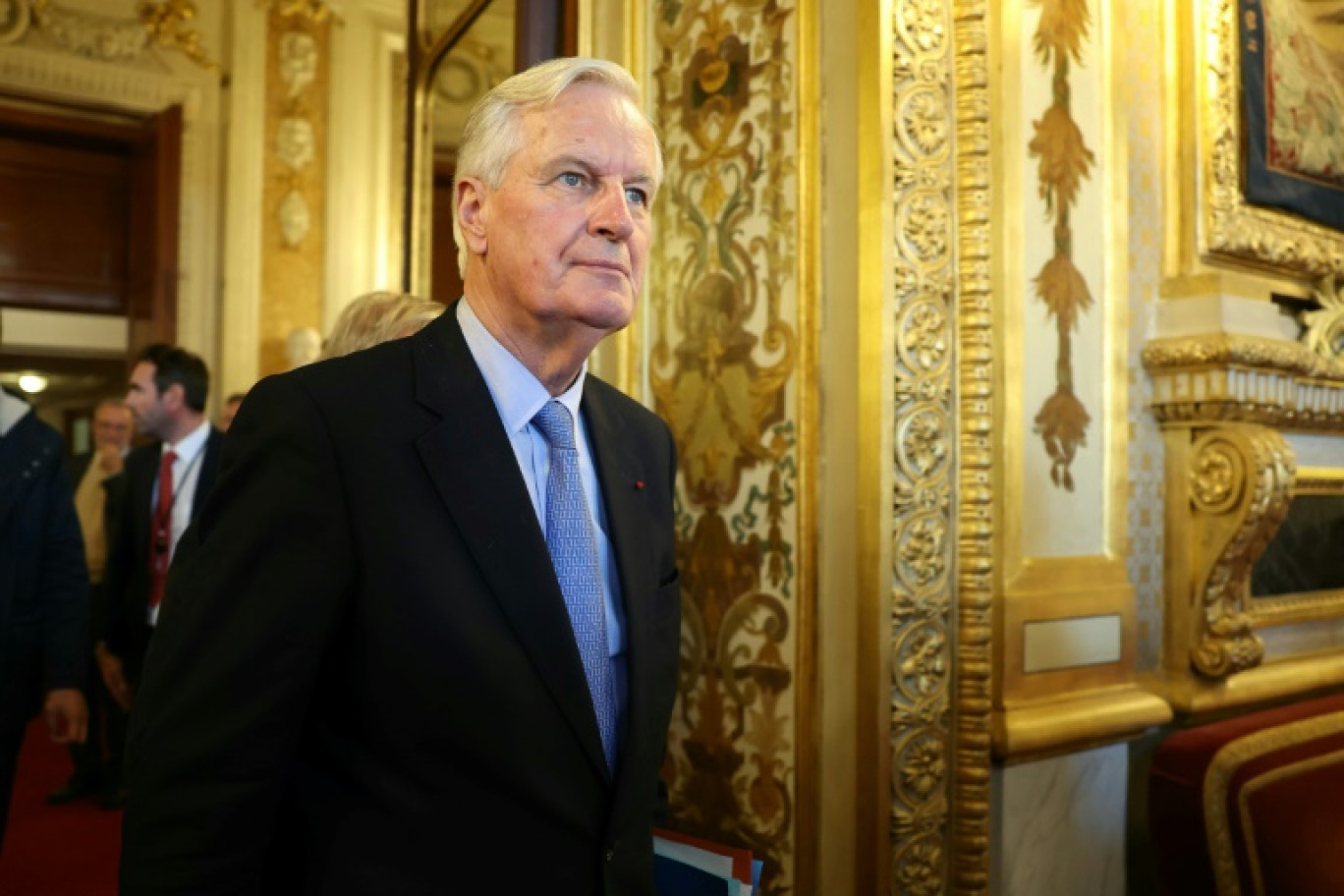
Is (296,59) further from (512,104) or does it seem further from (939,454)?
(512,104)

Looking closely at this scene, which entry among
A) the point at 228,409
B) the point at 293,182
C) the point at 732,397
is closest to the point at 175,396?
the point at 228,409

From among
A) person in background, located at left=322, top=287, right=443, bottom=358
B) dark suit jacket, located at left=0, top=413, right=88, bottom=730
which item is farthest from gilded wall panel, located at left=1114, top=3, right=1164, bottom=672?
dark suit jacket, located at left=0, top=413, right=88, bottom=730

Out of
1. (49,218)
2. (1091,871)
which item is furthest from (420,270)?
(49,218)

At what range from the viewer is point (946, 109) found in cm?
186

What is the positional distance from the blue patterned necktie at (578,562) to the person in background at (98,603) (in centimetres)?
274

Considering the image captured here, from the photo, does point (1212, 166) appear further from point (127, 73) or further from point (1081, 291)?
point (127, 73)

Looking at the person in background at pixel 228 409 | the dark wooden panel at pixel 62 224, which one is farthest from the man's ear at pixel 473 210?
the dark wooden panel at pixel 62 224

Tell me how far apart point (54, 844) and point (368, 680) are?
11.1 feet

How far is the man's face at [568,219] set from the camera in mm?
1058

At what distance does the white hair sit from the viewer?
1.07 meters

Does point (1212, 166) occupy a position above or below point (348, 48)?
below

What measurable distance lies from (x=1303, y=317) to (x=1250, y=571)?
732 millimetres

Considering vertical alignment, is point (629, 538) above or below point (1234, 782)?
above

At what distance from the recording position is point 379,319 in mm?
1697
